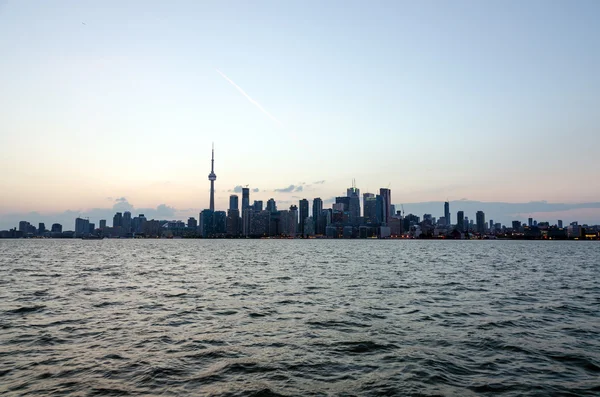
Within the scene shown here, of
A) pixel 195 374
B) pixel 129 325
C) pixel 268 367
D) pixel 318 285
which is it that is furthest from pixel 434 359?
pixel 318 285

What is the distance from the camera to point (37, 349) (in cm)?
1980

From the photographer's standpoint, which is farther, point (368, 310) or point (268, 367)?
point (368, 310)

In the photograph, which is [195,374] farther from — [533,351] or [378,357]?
[533,351]

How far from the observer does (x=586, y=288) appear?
150 ft

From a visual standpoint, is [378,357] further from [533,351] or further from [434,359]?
[533,351]

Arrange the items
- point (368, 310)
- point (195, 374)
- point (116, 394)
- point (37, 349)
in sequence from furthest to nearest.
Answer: point (368, 310) → point (37, 349) → point (195, 374) → point (116, 394)

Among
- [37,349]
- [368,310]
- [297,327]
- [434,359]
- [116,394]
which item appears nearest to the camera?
[116,394]

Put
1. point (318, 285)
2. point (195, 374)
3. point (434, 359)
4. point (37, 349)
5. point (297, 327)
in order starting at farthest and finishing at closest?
point (318, 285) < point (297, 327) < point (37, 349) < point (434, 359) < point (195, 374)

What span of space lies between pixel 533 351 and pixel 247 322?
52.3 feet

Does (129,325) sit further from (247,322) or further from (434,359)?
(434,359)

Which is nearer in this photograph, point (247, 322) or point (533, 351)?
point (533, 351)

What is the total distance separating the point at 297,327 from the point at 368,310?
765 cm

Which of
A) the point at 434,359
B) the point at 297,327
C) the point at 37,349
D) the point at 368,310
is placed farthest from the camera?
the point at 368,310

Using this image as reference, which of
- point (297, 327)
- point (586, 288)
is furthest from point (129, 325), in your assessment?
point (586, 288)
